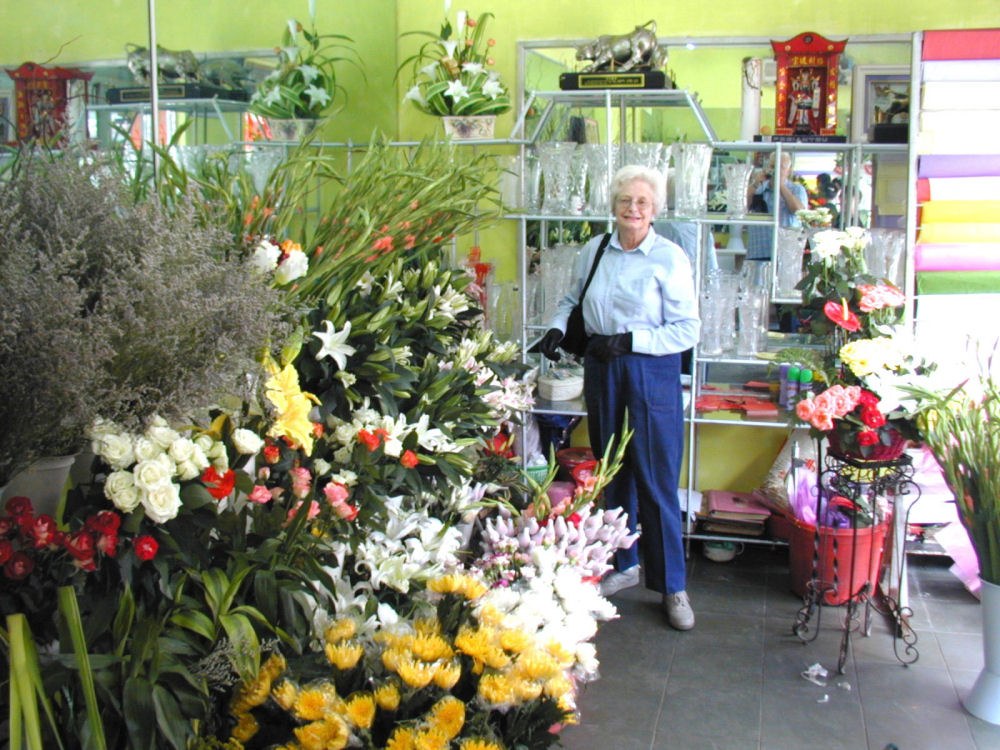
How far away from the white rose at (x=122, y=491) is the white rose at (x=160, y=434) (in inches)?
2.4

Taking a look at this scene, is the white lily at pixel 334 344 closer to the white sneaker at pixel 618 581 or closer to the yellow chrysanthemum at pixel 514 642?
the yellow chrysanthemum at pixel 514 642

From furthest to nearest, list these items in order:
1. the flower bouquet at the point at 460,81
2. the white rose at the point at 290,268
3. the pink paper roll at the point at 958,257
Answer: the flower bouquet at the point at 460,81
the pink paper roll at the point at 958,257
the white rose at the point at 290,268

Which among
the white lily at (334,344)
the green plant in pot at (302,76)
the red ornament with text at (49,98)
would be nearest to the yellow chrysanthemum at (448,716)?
the white lily at (334,344)

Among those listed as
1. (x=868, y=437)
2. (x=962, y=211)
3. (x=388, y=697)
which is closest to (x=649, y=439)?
(x=868, y=437)

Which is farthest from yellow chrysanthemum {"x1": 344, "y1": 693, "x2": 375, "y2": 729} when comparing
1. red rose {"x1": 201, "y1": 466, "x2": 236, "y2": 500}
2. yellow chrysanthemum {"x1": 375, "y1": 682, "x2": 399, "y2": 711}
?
red rose {"x1": 201, "y1": 466, "x2": 236, "y2": 500}

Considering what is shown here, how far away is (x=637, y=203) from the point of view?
357 centimetres

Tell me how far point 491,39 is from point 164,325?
11.0ft

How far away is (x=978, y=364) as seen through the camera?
313 cm

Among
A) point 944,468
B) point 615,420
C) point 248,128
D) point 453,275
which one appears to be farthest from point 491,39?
point 944,468

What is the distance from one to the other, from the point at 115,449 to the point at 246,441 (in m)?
0.21

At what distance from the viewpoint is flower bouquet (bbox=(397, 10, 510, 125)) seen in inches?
164

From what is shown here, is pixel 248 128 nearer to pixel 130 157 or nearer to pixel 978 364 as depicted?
pixel 130 157

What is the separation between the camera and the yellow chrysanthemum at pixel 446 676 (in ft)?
5.14

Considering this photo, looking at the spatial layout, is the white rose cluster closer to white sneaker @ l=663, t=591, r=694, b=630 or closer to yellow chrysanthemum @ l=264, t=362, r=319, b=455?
yellow chrysanthemum @ l=264, t=362, r=319, b=455
